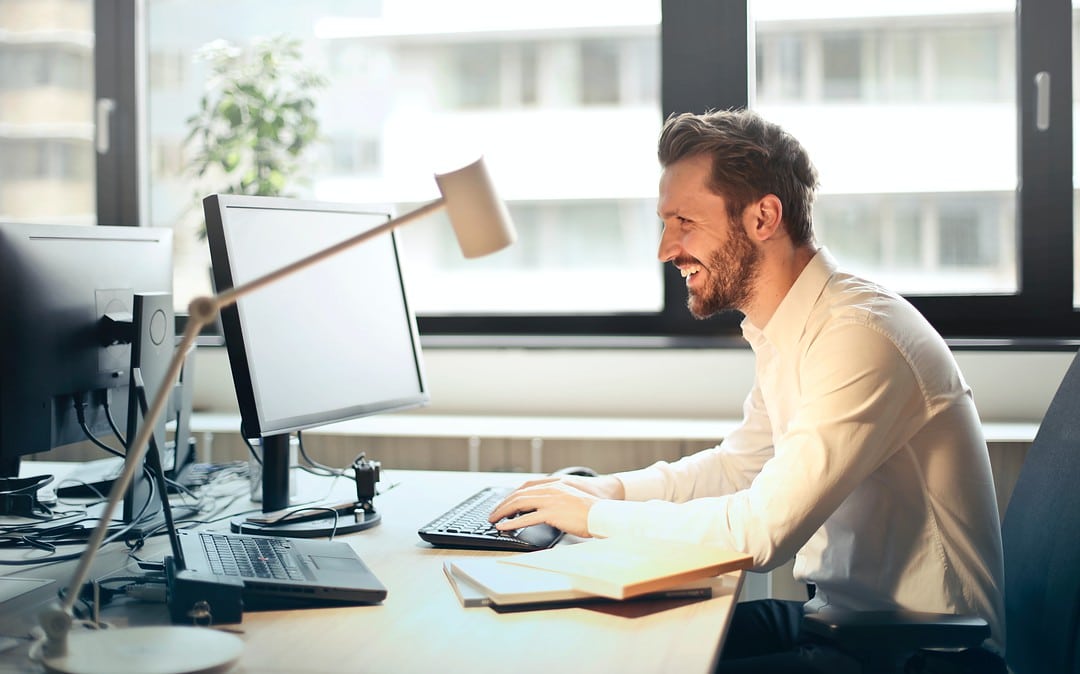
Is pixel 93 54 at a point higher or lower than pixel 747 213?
higher

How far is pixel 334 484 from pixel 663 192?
2.75 feet

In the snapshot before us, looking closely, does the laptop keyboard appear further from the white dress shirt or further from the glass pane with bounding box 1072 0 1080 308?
the glass pane with bounding box 1072 0 1080 308

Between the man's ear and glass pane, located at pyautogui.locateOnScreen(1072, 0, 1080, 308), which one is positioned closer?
the man's ear

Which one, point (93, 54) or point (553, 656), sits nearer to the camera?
point (553, 656)

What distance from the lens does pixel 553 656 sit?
1079 millimetres

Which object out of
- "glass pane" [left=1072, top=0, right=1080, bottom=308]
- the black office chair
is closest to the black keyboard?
the black office chair

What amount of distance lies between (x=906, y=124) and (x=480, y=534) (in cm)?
200

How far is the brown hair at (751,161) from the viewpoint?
5.59 ft

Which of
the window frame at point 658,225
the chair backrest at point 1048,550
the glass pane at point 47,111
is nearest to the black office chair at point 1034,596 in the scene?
the chair backrest at point 1048,550

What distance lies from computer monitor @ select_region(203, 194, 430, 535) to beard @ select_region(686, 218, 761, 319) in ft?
1.86

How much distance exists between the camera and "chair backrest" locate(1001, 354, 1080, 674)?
1359 millimetres

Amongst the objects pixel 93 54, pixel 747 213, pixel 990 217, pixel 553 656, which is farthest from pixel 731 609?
pixel 93 54

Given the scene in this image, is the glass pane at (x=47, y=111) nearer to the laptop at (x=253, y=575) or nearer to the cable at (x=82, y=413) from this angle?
the cable at (x=82, y=413)

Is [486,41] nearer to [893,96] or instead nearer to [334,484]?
[893,96]
